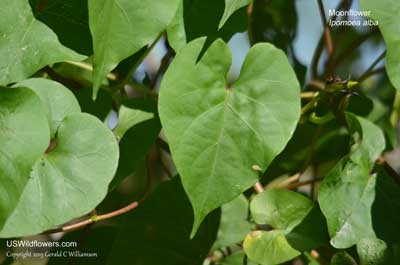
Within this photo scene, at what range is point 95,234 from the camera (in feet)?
3.11

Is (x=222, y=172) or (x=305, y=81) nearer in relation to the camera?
(x=222, y=172)

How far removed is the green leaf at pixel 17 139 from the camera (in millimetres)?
650

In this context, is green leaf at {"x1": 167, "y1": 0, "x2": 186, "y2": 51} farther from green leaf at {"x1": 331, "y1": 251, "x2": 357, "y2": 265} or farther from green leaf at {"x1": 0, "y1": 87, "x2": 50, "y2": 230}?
green leaf at {"x1": 331, "y1": 251, "x2": 357, "y2": 265}

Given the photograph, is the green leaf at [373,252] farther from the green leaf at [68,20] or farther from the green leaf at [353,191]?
the green leaf at [68,20]

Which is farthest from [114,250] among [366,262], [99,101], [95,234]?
[366,262]

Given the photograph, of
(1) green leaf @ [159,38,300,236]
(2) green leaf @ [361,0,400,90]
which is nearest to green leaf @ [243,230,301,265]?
(1) green leaf @ [159,38,300,236]

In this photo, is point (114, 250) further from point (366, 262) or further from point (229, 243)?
point (366, 262)

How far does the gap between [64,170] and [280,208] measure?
0.85 feet

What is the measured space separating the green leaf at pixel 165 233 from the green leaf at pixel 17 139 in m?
0.25

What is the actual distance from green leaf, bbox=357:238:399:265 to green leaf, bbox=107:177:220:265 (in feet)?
0.66

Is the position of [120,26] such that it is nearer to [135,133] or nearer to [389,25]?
[135,133]

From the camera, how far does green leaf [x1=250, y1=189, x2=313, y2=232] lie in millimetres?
805

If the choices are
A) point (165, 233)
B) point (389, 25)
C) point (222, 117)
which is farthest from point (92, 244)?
point (389, 25)

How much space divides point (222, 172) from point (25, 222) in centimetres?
19
